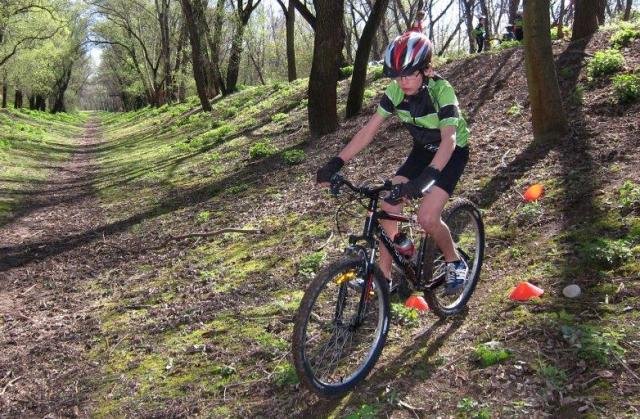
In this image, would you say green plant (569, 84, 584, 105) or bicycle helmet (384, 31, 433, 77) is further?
green plant (569, 84, 584, 105)

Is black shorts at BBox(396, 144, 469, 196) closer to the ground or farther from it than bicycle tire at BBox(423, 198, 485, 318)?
farther from it

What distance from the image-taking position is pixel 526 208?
21.1ft

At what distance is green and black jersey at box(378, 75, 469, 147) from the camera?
13.8 ft

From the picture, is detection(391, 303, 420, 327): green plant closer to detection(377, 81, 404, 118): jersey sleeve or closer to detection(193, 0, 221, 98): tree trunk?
detection(377, 81, 404, 118): jersey sleeve

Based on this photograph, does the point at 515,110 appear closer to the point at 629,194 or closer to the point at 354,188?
the point at 629,194

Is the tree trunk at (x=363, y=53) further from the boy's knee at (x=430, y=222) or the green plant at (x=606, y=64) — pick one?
the boy's knee at (x=430, y=222)

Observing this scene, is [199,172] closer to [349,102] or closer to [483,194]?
[349,102]

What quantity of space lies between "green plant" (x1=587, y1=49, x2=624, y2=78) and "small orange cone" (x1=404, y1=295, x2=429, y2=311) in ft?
21.3

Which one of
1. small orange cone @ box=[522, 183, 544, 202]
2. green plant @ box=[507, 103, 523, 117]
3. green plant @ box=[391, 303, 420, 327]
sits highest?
green plant @ box=[507, 103, 523, 117]

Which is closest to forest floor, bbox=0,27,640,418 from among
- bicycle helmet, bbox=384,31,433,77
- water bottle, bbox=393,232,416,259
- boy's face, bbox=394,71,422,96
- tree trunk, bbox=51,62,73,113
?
water bottle, bbox=393,232,416,259

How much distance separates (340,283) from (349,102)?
34.7ft

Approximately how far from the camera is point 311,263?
671 centimetres

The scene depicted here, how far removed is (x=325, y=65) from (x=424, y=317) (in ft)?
28.9

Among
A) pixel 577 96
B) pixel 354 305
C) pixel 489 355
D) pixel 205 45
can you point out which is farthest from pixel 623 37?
pixel 205 45
